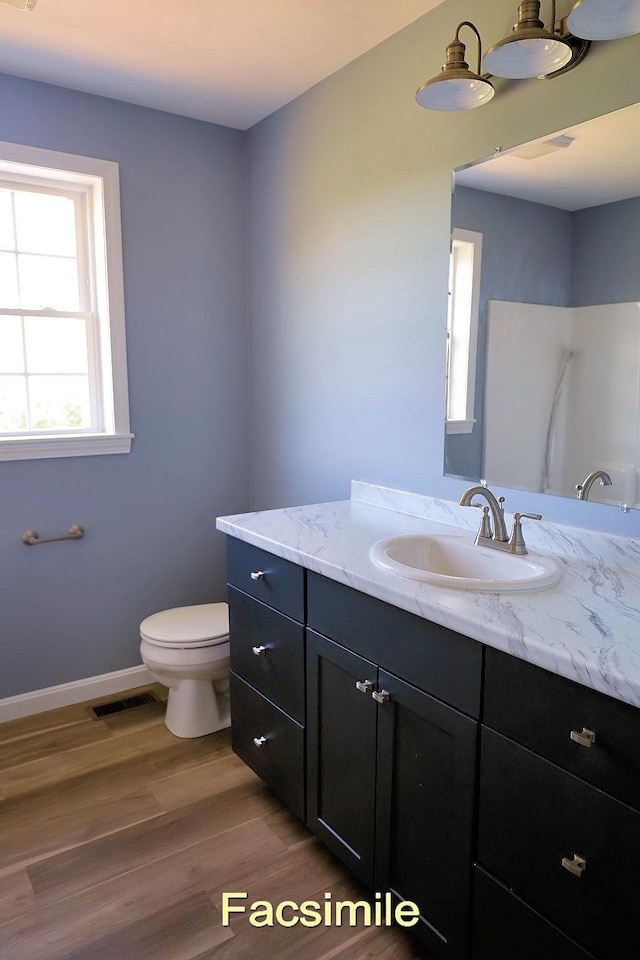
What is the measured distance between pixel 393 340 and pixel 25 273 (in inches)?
59.9

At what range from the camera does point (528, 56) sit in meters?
1.51

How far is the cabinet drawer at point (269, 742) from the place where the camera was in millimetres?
1870

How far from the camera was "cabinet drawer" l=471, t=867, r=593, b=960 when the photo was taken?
3.68ft

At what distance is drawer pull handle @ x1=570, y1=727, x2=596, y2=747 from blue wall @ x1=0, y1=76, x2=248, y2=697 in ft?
7.13

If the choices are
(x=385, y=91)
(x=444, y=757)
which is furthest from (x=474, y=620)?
(x=385, y=91)

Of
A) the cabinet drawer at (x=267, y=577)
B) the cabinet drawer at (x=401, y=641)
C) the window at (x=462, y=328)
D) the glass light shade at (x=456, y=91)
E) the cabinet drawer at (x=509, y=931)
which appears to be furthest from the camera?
the window at (x=462, y=328)

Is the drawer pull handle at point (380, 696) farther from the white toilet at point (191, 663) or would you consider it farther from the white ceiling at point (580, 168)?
the white ceiling at point (580, 168)

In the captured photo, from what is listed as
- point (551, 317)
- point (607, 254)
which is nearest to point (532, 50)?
point (607, 254)

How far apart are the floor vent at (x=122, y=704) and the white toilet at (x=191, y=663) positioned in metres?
0.25

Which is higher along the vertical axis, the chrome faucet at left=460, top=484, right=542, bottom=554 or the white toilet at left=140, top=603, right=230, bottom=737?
the chrome faucet at left=460, top=484, right=542, bottom=554

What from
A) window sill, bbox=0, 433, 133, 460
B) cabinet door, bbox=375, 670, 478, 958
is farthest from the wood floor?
window sill, bbox=0, 433, 133, 460

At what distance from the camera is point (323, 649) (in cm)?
170

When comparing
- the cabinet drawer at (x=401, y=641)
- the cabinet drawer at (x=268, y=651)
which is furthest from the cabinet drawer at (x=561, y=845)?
the cabinet drawer at (x=268, y=651)

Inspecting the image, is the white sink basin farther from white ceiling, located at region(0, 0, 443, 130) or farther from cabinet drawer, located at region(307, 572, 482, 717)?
white ceiling, located at region(0, 0, 443, 130)
